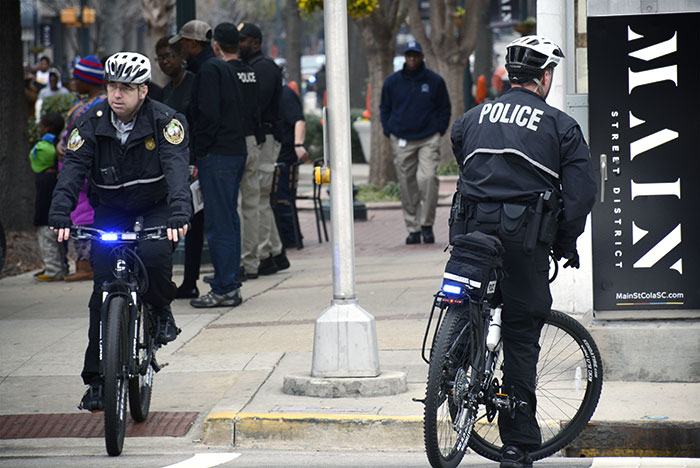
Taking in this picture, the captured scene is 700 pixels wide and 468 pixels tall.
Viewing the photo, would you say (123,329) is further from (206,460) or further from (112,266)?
(206,460)

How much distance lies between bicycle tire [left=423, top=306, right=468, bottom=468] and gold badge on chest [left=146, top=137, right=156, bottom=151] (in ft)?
6.23

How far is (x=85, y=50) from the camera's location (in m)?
44.2

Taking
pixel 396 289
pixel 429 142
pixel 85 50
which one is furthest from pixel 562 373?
pixel 85 50

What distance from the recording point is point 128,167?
20.5 feet

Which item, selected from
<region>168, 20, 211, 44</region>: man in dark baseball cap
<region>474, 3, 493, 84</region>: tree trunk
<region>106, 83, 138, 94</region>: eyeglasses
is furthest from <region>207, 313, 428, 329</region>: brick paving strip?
<region>474, 3, 493, 84</region>: tree trunk

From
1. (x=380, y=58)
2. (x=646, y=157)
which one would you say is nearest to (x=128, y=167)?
(x=646, y=157)

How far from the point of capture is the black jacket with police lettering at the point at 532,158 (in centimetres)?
520

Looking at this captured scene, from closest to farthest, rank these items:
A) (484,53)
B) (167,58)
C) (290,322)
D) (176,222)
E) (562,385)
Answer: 1. (176,222)
2. (562,385)
3. (290,322)
4. (167,58)
5. (484,53)

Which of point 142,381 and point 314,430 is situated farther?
point 142,381

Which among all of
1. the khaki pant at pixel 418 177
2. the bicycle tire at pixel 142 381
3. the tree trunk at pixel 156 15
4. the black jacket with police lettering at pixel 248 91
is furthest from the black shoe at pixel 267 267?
the bicycle tire at pixel 142 381

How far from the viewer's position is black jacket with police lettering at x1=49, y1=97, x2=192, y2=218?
6.20 metres

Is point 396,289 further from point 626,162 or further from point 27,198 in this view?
point 27,198

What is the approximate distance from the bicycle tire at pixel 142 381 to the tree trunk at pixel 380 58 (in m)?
12.4

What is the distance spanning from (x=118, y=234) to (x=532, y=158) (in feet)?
6.71
